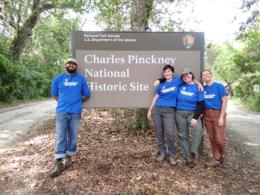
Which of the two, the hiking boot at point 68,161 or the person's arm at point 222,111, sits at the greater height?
the person's arm at point 222,111

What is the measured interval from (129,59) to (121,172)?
206 cm

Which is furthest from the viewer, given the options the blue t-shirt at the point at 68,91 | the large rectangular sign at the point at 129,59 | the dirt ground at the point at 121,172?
the large rectangular sign at the point at 129,59

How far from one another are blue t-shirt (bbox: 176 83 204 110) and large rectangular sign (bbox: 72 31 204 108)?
48 cm

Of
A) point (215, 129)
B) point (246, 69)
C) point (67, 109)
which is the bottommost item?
point (215, 129)

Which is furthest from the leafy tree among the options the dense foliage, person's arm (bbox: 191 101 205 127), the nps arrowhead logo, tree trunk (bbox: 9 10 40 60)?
person's arm (bbox: 191 101 205 127)

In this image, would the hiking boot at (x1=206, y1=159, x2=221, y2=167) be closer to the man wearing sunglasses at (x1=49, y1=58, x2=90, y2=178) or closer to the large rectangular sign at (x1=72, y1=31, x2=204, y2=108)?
the large rectangular sign at (x1=72, y1=31, x2=204, y2=108)

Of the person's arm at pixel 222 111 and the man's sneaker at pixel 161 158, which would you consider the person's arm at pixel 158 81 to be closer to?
the person's arm at pixel 222 111

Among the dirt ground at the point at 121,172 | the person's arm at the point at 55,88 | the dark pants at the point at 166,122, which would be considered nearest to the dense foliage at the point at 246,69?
the dirt ground at the point at 121,172

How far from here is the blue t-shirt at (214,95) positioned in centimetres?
680

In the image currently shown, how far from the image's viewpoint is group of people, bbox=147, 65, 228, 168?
21.9ft

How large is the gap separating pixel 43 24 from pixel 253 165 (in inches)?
829

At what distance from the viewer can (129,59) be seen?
23.2 feet

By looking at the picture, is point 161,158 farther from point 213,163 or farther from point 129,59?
point 129,59

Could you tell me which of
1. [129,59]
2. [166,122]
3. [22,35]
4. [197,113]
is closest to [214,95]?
[197,113]
